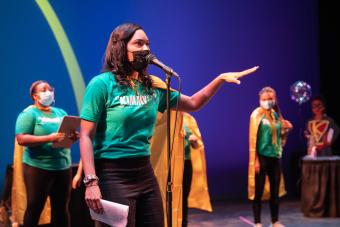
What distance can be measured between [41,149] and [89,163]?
2.34m

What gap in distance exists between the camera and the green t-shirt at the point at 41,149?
176 inches

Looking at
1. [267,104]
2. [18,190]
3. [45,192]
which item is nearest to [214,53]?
[267,104]

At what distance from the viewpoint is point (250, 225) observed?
20.5 ft

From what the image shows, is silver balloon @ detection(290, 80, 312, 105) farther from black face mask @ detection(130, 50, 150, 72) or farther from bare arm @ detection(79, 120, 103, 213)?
bare arm @ detection(79, 120, 103, 213)

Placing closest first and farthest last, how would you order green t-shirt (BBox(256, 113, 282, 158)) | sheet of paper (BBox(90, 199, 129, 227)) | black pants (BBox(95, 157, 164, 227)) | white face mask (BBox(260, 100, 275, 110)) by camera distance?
sheet of paper (BBox(90, 199, 129, 227)) → black pants (BBox(95, 157, 164, 227)) → green t-shirt (BBox(256, 113, 282, 158)) → white face mask (BBox(260, 100, 275, 110))

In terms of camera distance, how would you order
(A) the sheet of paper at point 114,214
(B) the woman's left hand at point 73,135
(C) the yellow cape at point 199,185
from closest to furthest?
1. (A) the sheet of paper at point 114,214
2. (B) the woman's left hand at point 73,135
3. (C) the yellow cape at point 199,185

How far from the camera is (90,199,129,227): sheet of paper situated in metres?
2.25

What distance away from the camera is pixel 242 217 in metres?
6.82

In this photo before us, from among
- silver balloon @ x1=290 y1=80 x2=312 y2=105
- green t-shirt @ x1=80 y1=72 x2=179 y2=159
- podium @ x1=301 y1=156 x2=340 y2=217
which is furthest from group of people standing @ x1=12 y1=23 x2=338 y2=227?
silver balloon @ x1=290 y1=80 x2=312 y2=105

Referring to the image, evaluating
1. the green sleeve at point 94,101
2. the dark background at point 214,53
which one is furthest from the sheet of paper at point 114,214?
the dark background at point 214,53

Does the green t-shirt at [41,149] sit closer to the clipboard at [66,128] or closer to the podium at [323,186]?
the clipboard at [66,128]

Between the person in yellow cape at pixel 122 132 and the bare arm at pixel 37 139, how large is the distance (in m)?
2.04

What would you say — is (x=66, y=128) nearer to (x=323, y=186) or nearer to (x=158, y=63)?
(x=158, y=63)

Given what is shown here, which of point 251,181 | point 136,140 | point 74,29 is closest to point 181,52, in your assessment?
point 74,29
